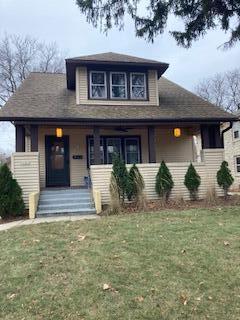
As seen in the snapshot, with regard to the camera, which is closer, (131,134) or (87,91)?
(87,91)

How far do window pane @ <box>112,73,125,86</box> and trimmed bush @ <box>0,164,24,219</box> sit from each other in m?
5.71

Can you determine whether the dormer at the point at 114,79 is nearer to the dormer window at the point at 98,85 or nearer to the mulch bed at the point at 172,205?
the dormer window at the point at 98,85

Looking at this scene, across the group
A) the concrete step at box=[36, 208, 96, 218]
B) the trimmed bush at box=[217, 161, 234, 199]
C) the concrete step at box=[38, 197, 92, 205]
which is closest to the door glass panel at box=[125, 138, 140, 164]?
the trimmed bush at box=[217, 161, 234, 199]

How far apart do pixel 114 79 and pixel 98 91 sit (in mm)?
798

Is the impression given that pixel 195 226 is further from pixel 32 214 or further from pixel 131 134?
pixel 131 134

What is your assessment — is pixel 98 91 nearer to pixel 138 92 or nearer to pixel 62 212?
pixel 138 92

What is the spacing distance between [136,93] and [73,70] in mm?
2646

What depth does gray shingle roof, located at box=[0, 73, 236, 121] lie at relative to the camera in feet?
39.2

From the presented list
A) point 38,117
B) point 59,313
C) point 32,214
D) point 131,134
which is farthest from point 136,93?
point 59,313

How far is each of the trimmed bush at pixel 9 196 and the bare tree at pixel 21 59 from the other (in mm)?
18933

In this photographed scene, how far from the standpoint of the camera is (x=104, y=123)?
40.1ft

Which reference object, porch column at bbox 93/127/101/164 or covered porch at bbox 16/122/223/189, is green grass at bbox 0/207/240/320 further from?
covered porch at bbox 16/122/223/189

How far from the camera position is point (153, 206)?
10.3m

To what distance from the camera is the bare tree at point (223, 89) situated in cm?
4234
